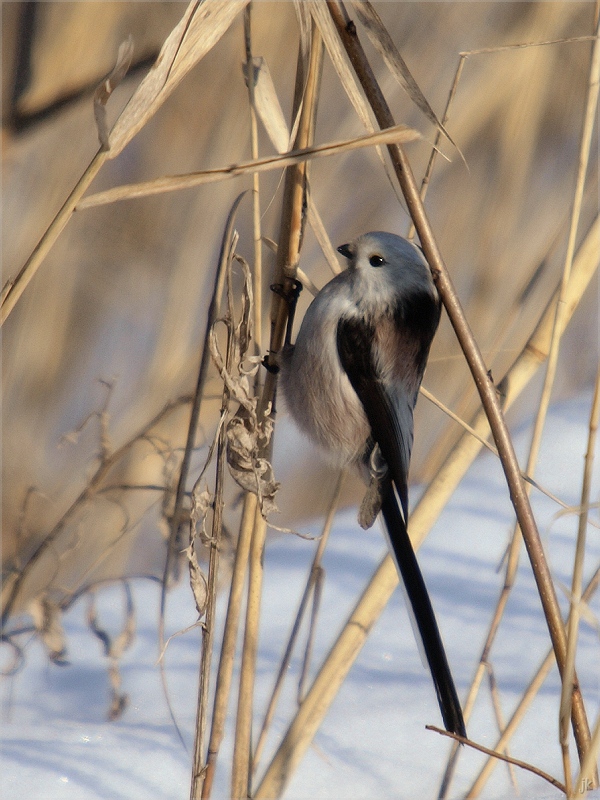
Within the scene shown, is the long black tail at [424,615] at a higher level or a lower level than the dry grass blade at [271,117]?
lower

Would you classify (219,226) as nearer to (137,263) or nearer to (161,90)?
(137,263)

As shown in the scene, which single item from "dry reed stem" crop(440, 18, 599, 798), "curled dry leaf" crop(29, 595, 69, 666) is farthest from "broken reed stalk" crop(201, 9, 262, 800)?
"curled dry leaf" crop(29, 595, 69, 666)

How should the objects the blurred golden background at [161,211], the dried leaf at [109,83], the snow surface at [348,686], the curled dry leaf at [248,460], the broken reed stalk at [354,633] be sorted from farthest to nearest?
the blurred golden background at [161,211] < the snow surface at [348,686] < the broken reed stalk at [354,633] < the curled dry leaf at [248,460] < the dried leaf at [109,83]

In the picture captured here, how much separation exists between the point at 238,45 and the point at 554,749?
136cm

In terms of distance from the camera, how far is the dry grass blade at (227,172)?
0.55 meters

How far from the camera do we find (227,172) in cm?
57

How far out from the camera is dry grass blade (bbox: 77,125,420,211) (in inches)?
21.6

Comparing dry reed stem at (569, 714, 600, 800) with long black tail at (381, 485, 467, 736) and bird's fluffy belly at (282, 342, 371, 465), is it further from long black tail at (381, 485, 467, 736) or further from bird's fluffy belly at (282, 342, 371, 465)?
bird's fluffy belly at (282, 342, 371, 465)

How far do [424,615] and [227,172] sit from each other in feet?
1.71

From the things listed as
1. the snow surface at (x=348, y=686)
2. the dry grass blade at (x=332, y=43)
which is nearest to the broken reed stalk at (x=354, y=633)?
the snow surface at (x=348, y=686)

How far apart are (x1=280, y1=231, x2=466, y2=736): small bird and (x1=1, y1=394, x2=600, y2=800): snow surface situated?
0.42 meters

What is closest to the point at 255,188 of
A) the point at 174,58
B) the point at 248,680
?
the point at 174,58

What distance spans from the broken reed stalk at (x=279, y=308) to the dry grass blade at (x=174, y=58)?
0.40ft

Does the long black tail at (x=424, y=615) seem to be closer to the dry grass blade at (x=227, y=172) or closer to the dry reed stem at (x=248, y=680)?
the dry reed stem at (x=248, y=680)
